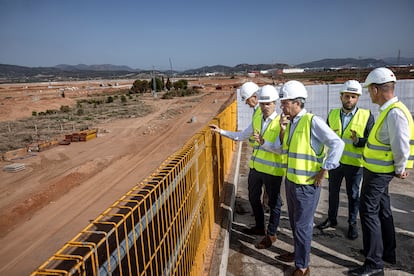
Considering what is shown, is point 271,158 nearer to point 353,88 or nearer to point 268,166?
point 268,166

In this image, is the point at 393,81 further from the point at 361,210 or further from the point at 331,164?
the point at 361,210

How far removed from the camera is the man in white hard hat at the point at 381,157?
10.0 ft

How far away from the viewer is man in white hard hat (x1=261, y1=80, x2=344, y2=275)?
296cm

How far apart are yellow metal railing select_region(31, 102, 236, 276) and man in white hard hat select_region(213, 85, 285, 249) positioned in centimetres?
63

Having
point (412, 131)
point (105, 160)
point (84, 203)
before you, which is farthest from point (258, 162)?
point (105, 160)

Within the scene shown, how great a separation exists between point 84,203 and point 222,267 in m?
6.57

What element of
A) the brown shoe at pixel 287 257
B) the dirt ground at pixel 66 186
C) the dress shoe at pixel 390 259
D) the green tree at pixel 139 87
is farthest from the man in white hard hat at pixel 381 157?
the green tree at pixel 139 87

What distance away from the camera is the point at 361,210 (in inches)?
133

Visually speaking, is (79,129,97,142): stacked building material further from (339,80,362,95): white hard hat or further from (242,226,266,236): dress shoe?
(339,80,362,95): white hard hat

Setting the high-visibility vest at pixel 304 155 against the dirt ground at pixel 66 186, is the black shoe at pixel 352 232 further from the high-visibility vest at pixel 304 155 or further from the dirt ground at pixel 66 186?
the dirt ground at pixel 66 186

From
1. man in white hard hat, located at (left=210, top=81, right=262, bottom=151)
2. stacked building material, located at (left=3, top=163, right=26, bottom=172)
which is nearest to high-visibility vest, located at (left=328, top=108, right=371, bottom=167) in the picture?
man in white hard hat, located at (left=210, top=81, right=262, bottom=151)

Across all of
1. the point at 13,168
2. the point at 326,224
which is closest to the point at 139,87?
the point at 13,168

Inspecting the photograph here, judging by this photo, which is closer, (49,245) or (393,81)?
(393,81)

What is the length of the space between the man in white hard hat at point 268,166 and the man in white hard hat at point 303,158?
0.43 meters
